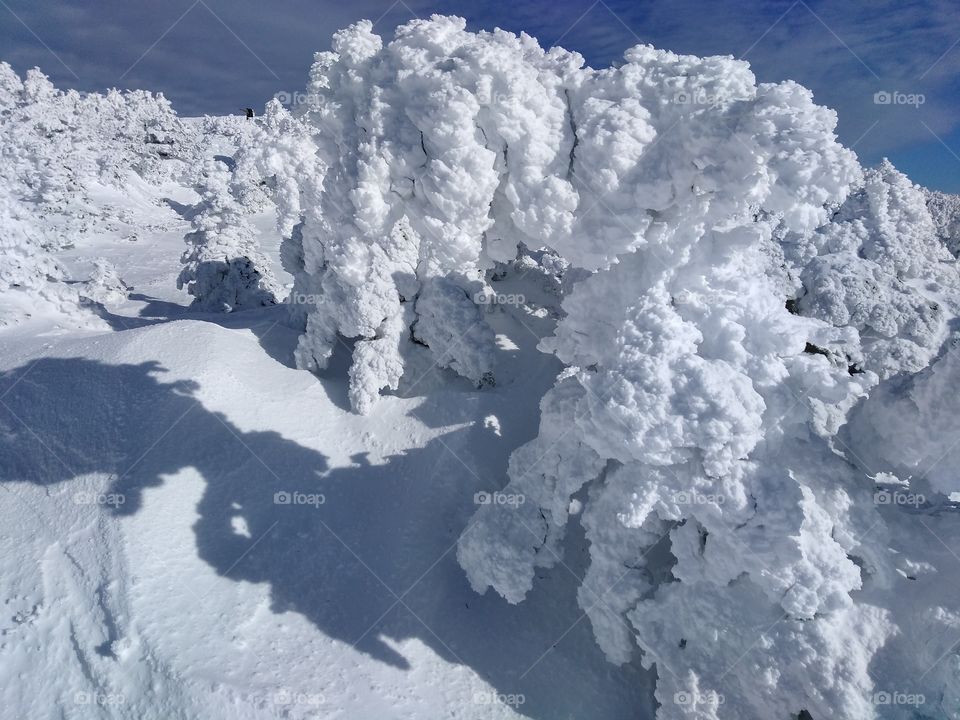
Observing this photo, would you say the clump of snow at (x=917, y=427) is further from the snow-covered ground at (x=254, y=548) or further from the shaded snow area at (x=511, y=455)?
the snow-covered ground at (x=254, y=548)

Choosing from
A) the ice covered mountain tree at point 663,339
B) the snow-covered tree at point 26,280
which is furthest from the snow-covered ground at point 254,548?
the snow-covered tree at point 26,280

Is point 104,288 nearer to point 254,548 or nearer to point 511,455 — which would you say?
point 254,548

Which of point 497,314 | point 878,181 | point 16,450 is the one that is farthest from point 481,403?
point 878,181

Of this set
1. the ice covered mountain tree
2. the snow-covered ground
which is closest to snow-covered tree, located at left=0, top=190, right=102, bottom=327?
the snow-covered ground

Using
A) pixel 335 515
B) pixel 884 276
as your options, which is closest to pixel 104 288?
pixel 335 515

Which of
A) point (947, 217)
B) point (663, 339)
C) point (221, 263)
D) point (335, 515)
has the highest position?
point (947, 217)

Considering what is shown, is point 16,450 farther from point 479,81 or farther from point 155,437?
point 479,81

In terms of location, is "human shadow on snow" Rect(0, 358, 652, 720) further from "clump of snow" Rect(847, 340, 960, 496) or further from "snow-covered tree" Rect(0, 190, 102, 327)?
"clump of snow" Rect(847, 340, 960, 496)
